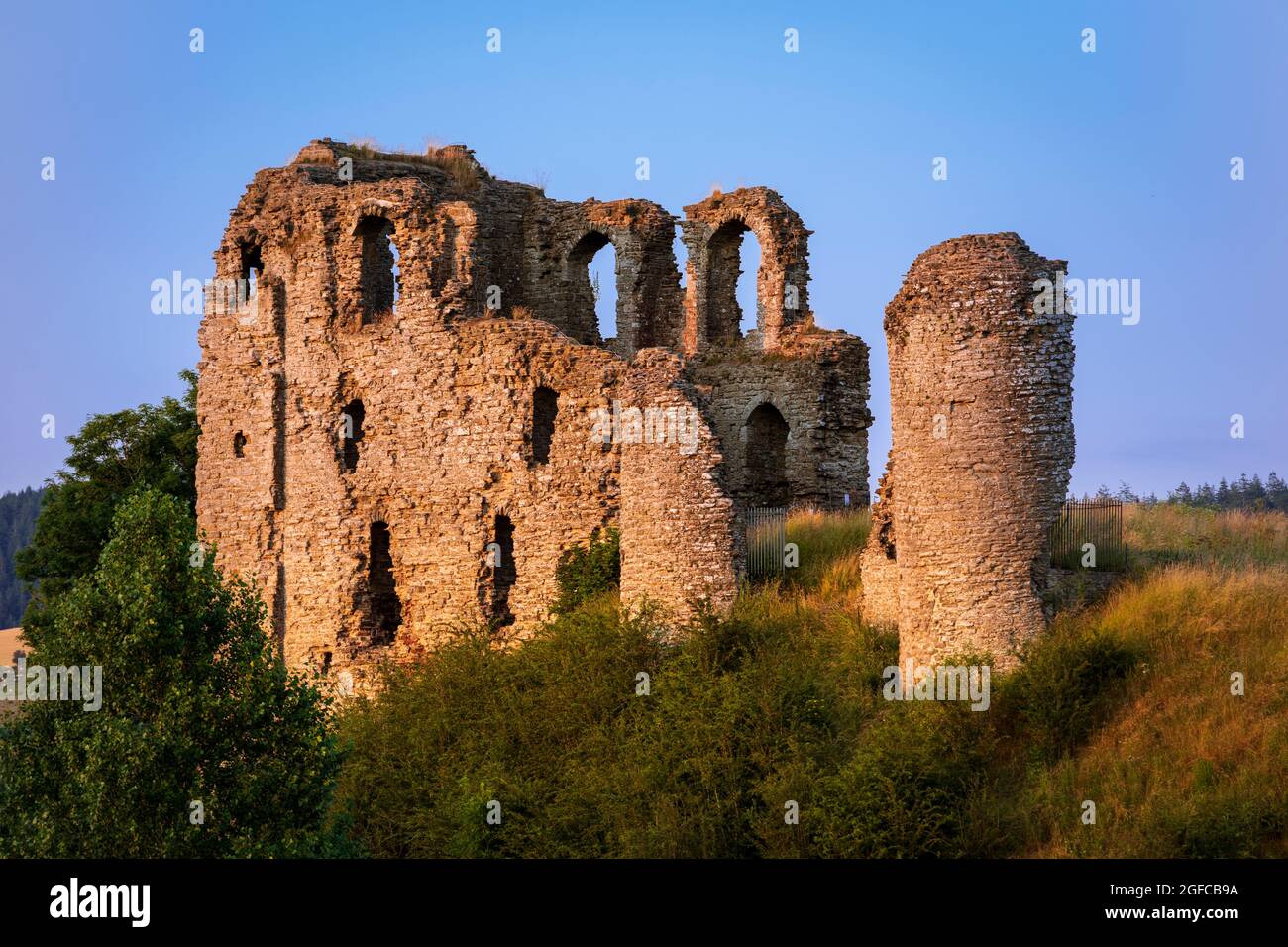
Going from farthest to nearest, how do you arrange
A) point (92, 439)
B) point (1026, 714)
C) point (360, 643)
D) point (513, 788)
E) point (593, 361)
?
1. point (92, 439)
2. point (360, 643)
3. point (593, 361)
4. point (513, 788)
5. point (1026, 714)

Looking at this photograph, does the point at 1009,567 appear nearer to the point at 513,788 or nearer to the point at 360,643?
the point at 513,788

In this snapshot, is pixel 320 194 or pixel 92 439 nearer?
pixel 320 194

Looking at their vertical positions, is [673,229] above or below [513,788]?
above

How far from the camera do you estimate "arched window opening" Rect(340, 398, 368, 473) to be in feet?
107

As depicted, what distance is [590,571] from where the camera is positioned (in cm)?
2894

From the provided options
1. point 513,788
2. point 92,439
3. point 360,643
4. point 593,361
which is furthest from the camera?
point 92,439

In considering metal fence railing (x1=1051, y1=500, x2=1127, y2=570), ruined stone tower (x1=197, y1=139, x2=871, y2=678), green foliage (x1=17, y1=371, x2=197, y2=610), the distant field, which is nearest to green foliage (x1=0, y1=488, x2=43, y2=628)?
the distant field

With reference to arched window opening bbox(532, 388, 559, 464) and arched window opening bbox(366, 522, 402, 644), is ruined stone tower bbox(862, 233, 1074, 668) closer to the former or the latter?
arched window opening bbox(532, 388, 559, 464)

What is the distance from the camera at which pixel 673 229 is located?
112 ft

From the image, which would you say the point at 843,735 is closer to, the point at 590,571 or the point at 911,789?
the point at 911,789

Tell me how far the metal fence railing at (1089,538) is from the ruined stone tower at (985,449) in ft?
3.76

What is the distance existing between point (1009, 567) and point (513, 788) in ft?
20.9
